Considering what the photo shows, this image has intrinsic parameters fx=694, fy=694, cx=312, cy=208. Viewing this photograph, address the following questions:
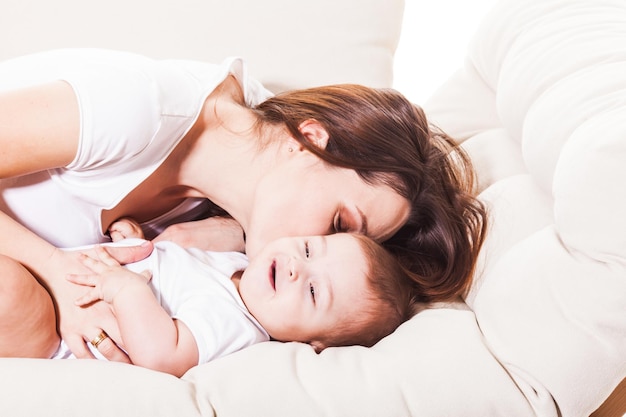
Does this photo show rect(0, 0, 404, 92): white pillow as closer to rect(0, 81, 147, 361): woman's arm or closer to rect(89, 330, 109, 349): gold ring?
rect(0, 81, 147, 361): woman's arm

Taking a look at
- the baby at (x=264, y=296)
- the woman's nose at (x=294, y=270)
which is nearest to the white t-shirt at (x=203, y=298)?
the baby at (x=264, y=296)

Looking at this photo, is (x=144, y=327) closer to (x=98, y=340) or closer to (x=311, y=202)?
(x=98, y=340)

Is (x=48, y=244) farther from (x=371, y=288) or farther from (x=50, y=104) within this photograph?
(x=371, y=288)

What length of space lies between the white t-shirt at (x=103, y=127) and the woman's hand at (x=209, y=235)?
0.16 m

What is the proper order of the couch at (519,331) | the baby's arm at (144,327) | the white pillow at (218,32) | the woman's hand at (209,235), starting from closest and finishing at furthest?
the couch at (519,331) → the baby's arm at (144,327) → the woman's hand at (209,235) → the white pillow at (218,32)

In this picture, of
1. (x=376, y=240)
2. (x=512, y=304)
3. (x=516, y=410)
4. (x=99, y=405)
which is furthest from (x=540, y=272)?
(x=99, y=405)

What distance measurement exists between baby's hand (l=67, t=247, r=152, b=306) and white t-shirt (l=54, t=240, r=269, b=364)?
0.14 feet

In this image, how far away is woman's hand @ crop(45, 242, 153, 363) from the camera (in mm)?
1208

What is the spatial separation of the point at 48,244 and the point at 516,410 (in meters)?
0.87

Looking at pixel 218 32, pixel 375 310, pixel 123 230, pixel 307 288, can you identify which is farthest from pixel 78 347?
pixel 218 32

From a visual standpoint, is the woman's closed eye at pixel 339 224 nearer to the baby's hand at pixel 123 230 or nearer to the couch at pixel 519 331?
the couch at pixel 519 331

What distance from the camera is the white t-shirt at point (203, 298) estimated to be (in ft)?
3.91

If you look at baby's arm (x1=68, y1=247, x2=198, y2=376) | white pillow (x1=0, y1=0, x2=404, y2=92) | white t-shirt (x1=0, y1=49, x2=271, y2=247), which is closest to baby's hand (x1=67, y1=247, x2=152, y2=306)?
baby's arm (x1=68, y1=247, x2=198, y2=376)

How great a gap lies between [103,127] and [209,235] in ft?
1.48
